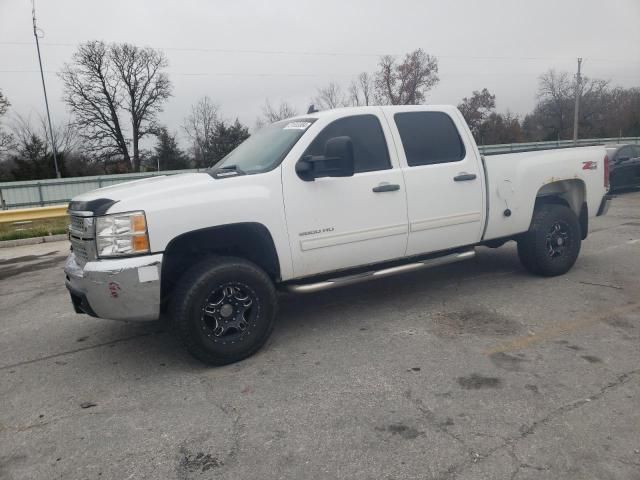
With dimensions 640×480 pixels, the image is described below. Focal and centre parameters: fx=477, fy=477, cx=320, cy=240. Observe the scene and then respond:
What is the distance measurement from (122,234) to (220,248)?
832mm

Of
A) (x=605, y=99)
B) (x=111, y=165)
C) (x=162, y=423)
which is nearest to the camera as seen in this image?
(x=162, y=423)

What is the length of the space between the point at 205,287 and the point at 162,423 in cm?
100

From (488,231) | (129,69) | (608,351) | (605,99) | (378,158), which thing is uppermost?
(129,69)

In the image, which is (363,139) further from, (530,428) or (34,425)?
(34,425)

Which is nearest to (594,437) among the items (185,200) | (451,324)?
(451,324)

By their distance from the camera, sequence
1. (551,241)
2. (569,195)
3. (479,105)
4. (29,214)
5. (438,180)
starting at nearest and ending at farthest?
(438,180)
(551,241)
(569,195)
(29,214)
(479,105)

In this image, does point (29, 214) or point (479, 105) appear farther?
point (479, 105)

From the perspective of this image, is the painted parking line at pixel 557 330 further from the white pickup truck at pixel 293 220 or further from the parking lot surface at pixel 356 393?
the white pickup truck at pixel 293 220

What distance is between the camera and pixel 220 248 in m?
3.97

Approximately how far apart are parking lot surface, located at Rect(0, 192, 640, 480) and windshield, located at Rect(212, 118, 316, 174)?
1547 mm

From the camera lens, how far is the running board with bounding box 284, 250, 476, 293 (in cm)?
404

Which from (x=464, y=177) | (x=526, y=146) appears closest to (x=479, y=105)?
(x=526, y=146)

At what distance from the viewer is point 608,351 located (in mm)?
3629

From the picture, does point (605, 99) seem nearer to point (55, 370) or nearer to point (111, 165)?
point (111, 165)
